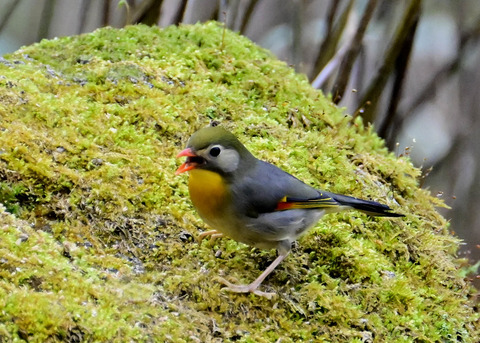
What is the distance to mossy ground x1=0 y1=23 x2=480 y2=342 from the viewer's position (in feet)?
9.28

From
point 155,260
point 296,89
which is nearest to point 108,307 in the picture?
point 155,260

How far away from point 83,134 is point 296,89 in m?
2.12

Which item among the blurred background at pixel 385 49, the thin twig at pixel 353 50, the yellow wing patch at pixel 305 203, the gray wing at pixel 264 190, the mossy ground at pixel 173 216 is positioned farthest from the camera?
the blurred background at pixel 385 49

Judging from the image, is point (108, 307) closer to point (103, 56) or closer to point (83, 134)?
point (83, 134)

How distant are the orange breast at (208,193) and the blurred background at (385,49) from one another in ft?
14.5

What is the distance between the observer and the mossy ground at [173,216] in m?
2.83

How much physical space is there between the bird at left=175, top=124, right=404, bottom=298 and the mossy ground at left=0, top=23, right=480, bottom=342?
233mm

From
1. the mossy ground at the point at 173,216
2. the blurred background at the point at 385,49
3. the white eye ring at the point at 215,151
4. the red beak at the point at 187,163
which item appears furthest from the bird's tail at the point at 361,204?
the blurred background at the point at 385,49

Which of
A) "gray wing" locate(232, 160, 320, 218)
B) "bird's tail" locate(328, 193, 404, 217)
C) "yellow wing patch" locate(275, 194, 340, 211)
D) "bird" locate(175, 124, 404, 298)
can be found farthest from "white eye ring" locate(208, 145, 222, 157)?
"bird's tail" locate(328, 193, 404, 217)

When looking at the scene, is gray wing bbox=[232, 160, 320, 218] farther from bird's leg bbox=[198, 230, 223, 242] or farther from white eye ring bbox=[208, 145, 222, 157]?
bird's leg bbox=[198, 230, 223, 242]

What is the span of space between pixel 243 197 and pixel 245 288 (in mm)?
552

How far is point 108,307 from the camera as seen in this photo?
2707 millimetres

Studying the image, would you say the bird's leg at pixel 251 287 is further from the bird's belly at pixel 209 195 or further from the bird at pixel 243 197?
the bird's belly at pixel 209 195

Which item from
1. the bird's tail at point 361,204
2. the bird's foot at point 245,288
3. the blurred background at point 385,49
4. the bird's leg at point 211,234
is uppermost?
the blurred background at point 385,49
